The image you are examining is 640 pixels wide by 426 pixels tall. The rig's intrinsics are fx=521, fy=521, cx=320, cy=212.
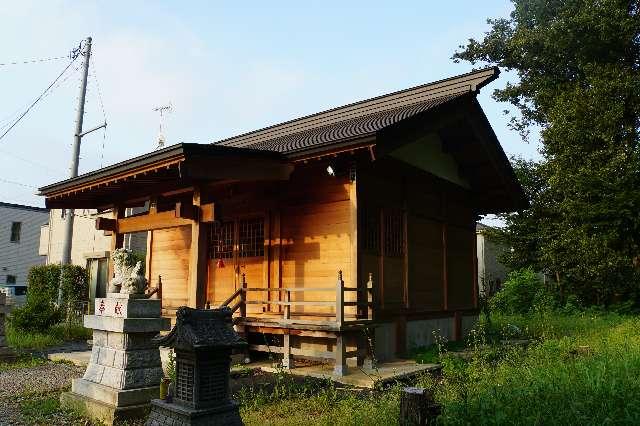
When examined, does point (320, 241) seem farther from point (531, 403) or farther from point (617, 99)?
point (617, 99)

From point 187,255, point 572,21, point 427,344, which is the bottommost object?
point 427,344

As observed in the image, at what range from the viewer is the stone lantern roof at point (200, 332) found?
4668mm

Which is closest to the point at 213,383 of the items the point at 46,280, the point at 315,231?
the point at 315,231

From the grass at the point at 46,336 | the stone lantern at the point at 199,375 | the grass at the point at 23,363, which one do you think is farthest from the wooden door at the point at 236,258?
the stone lantern at the point at 199,375

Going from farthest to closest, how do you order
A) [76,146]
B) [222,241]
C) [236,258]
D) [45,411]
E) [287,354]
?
[76,146] < [222,241] < [236,258] < [287,354] < [45,411]

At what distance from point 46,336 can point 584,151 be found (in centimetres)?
→ 1935

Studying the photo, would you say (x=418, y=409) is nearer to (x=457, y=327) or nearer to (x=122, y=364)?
(x=122, y=364)

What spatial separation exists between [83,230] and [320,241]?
18253 millimetres

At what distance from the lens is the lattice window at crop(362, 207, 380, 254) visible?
33.2ft

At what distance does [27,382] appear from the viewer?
8.70 m

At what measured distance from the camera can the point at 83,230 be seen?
971 inches

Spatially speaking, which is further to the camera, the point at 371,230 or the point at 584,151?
the point at 584,151

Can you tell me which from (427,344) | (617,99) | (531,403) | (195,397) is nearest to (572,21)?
(617,99)

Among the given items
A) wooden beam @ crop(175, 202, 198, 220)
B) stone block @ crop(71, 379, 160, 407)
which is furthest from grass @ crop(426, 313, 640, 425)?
wooden beam @ crop(175, 202, 198, 220)
